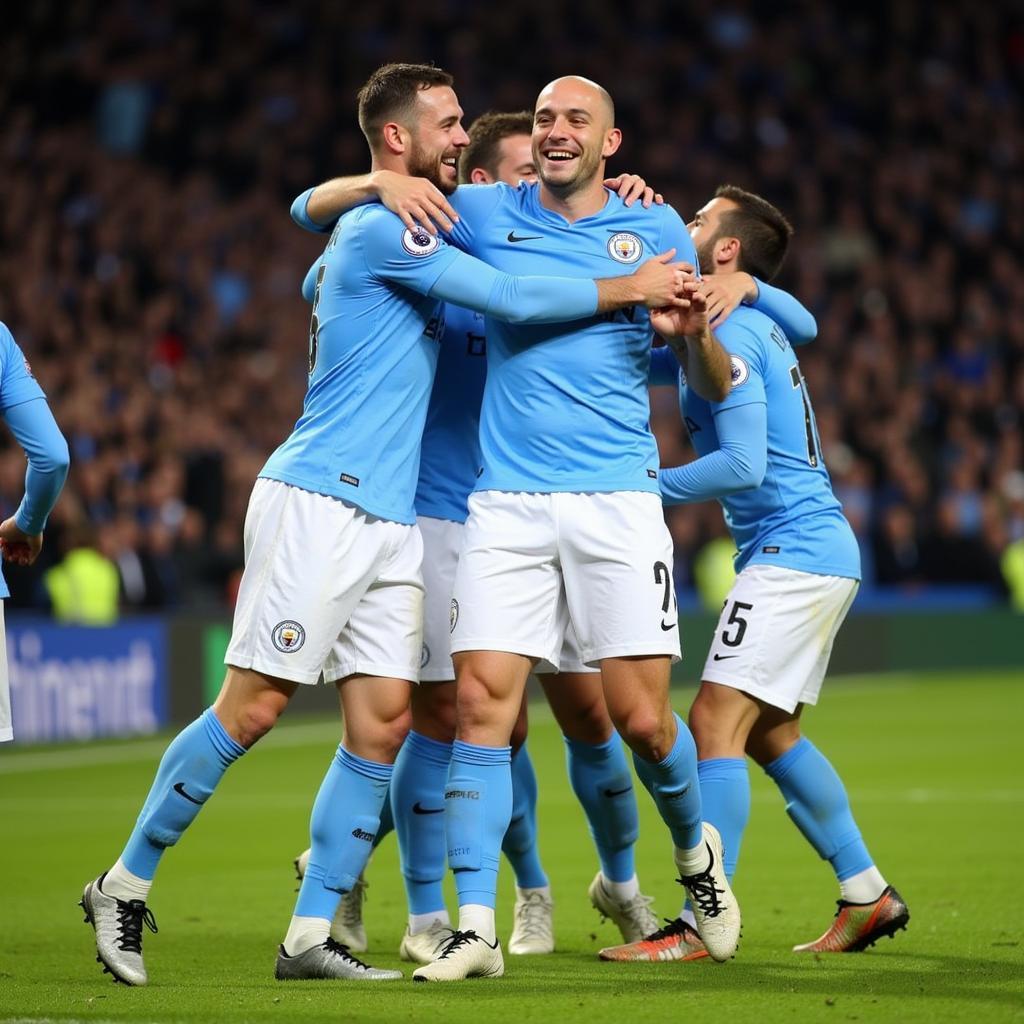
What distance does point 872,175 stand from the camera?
2406 centimetres

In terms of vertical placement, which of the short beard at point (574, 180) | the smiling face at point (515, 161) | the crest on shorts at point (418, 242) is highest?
the smiling face at point (515, 161)

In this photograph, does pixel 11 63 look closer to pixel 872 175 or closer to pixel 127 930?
pixel 872 175

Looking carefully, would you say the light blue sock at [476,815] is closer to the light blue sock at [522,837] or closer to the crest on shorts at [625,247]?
the light blue sock at [522,837]

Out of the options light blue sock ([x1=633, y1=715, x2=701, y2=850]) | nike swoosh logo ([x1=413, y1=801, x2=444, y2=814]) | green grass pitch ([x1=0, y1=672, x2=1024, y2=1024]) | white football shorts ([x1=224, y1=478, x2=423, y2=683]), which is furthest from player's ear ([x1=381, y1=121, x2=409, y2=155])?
green grass pitch ([x1=0, y1=672, x2=1024, y2=1024])

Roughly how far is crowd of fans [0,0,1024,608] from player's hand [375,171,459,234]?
9521mm

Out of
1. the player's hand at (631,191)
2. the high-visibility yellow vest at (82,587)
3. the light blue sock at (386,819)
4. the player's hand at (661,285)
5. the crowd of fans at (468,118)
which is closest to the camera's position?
the player's hand at (661,285)

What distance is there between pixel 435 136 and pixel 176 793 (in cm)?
205

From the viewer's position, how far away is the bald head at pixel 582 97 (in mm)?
5430

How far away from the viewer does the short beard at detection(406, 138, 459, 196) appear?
18.3 feet

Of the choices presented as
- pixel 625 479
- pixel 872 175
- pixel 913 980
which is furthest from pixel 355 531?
pixel 872 175

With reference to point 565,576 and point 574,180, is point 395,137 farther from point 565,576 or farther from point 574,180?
point 565,576

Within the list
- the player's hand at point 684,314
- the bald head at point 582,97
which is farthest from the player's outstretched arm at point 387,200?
the player's hand at point 684,314

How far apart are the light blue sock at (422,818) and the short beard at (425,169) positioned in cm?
170

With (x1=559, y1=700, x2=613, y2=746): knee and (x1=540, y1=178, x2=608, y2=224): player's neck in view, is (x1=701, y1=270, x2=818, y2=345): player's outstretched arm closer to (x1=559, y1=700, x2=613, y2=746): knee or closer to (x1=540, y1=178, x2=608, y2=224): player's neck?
(x1=540, y1=178, x2=608, y2=224): player's neck
